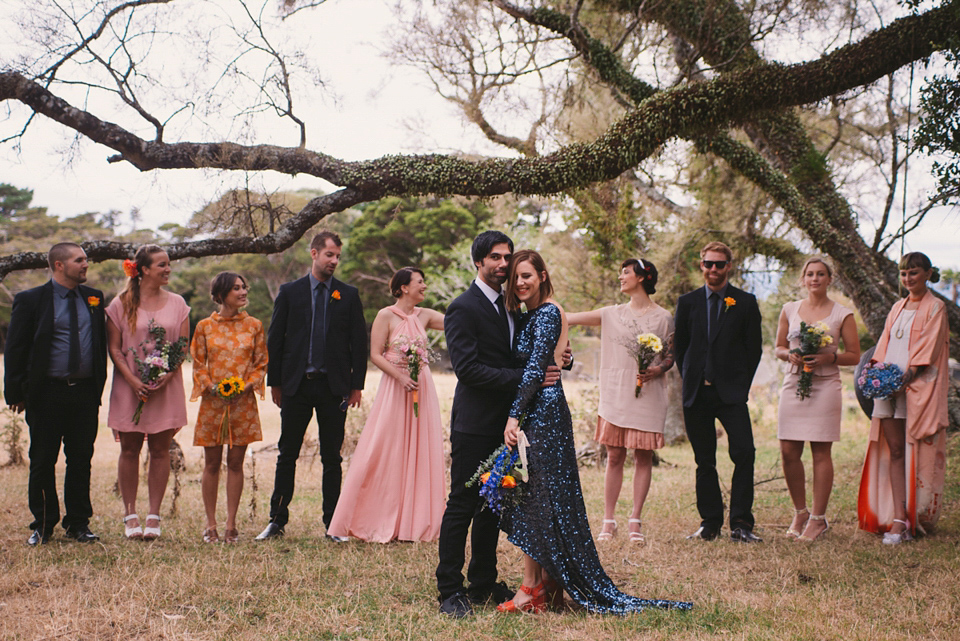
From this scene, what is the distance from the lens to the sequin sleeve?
156 inches

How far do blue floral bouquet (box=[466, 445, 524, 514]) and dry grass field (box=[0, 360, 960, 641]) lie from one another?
60cm

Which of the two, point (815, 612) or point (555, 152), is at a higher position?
point (555, 152)

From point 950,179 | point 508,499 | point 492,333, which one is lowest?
point 508,499

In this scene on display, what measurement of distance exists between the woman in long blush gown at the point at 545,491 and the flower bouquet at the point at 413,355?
2.18 meters

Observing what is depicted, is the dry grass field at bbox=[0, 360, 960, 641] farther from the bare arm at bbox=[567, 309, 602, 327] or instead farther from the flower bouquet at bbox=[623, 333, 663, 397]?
the bare arm at bbox=[567, 309, 602, 327]

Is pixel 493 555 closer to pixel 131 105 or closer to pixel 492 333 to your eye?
pixel 492 333

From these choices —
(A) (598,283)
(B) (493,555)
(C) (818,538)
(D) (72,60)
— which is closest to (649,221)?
(A) (598,283)

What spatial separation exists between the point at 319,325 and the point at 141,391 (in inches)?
56.8

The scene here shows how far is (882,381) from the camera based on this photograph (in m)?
6.03

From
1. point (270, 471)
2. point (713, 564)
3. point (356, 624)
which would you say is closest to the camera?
point (356, 624)

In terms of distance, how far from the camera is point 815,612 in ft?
13.1

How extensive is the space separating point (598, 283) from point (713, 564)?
35.5ft

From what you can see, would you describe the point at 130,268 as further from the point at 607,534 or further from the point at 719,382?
the point at 719,382

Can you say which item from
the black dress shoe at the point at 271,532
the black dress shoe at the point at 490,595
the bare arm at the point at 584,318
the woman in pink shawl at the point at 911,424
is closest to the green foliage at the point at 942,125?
the woman in pink shawl at the point at 911,424
